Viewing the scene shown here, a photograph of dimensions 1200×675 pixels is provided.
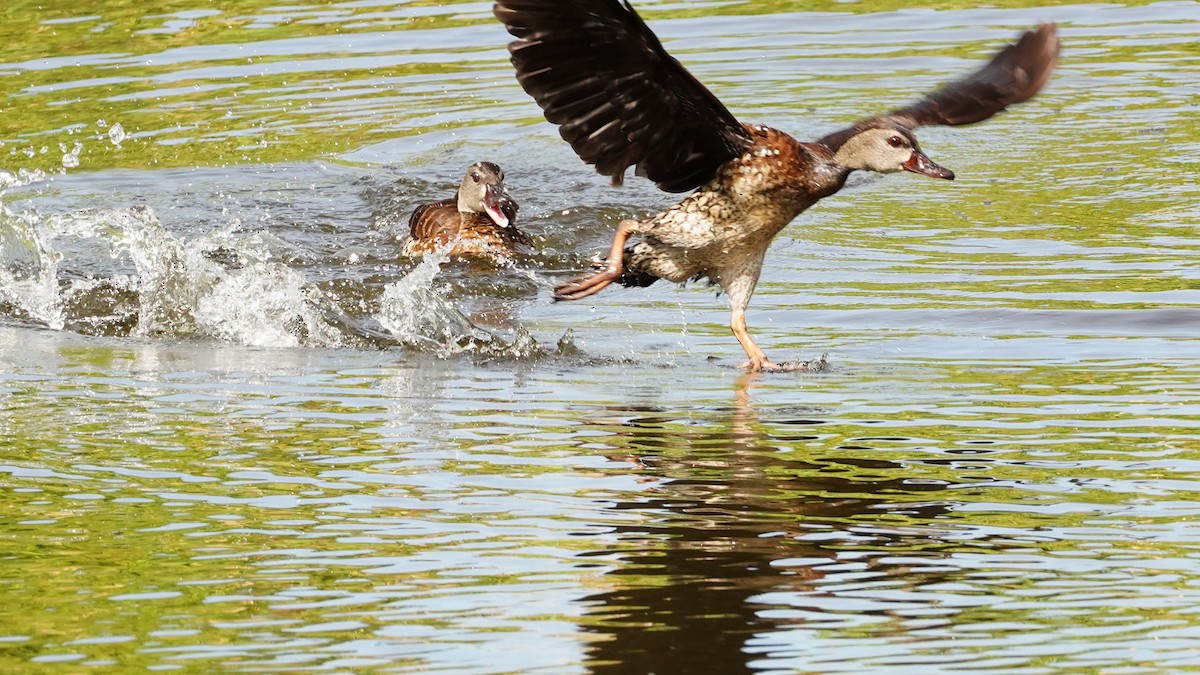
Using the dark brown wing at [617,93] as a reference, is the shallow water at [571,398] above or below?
below

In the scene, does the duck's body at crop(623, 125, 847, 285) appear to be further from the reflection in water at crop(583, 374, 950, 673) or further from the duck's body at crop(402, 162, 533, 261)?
the duck's body at crop(402, 162, 533, 261)

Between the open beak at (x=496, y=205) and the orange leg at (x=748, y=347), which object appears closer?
the orange leg at (x=748, y=347)

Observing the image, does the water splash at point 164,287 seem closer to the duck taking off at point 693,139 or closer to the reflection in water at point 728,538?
the duck taking off at point 693,139

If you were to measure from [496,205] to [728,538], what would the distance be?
547cm

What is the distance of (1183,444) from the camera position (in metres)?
6.18

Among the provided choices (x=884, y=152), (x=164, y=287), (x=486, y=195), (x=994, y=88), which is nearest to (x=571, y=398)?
(x=884, y=152)

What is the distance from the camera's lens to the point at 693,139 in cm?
809

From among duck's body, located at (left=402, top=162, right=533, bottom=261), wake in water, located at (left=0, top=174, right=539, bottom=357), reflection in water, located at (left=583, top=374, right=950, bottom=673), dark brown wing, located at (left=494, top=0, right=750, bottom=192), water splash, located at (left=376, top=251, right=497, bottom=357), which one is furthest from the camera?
duck's body, located at (left=402, top=162, right=533, bottom=261)

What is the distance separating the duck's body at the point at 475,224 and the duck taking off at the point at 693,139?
1790mm

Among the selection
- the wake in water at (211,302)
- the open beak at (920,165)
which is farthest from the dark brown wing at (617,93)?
the wake in water at (211,302)

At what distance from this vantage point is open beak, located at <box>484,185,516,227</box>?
10.4 meters

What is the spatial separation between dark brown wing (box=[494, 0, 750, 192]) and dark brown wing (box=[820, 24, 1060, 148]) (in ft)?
2.58

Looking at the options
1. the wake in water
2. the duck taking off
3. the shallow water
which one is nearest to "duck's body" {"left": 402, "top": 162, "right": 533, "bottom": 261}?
the shallow water

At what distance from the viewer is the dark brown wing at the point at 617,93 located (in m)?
7.09
